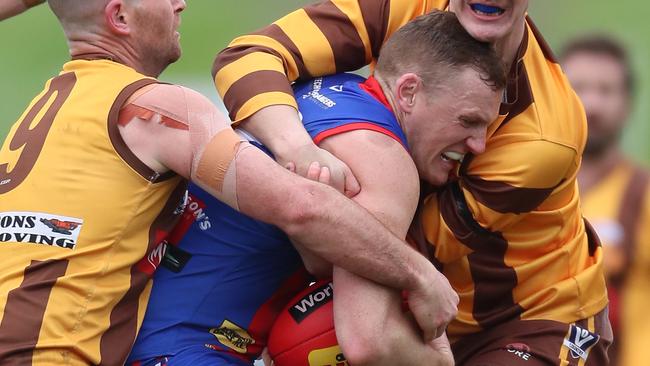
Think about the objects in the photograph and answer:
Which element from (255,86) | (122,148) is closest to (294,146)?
(255,86)

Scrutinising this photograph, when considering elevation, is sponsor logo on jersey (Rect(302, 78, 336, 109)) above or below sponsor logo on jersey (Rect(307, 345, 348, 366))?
above

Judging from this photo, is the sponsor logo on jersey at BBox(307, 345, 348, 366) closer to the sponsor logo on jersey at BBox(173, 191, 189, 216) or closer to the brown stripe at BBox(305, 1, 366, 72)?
the sponsor logo on jersey at BBox(173, 191, 189, 216)

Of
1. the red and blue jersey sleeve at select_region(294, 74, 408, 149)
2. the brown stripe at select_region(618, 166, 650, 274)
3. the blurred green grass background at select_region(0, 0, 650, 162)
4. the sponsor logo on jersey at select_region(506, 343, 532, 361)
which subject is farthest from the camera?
the blurred green grass background at select_region(0, 0, 650, 162)

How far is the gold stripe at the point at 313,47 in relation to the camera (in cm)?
466

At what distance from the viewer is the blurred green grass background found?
1048cm

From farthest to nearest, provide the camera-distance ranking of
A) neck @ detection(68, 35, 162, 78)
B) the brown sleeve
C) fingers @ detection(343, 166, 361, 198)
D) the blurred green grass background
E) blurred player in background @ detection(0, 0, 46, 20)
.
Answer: the blurred green grass background, blurred player in background @ detection(0, 0, 46, 20), neck @ detection(68, 35, 162, 78), the brown sleeve, fingers @ detection(343, 166, 361, 198)

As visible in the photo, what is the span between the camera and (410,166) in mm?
4305

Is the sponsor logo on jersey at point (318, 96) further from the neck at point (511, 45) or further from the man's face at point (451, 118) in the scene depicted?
the neck at point (511, 45)

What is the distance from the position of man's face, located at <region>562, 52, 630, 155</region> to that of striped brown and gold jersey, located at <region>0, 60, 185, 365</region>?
4099 mm

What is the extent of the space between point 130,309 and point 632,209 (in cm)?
400

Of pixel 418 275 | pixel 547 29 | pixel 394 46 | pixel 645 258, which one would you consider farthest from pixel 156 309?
pixel 547 29

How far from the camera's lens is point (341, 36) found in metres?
4.71

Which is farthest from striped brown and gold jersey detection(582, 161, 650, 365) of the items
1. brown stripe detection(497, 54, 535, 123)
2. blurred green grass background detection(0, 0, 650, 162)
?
brown stripe detection(497, 54, 535, 123)

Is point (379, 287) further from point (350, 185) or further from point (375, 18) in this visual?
point (375, 18)
